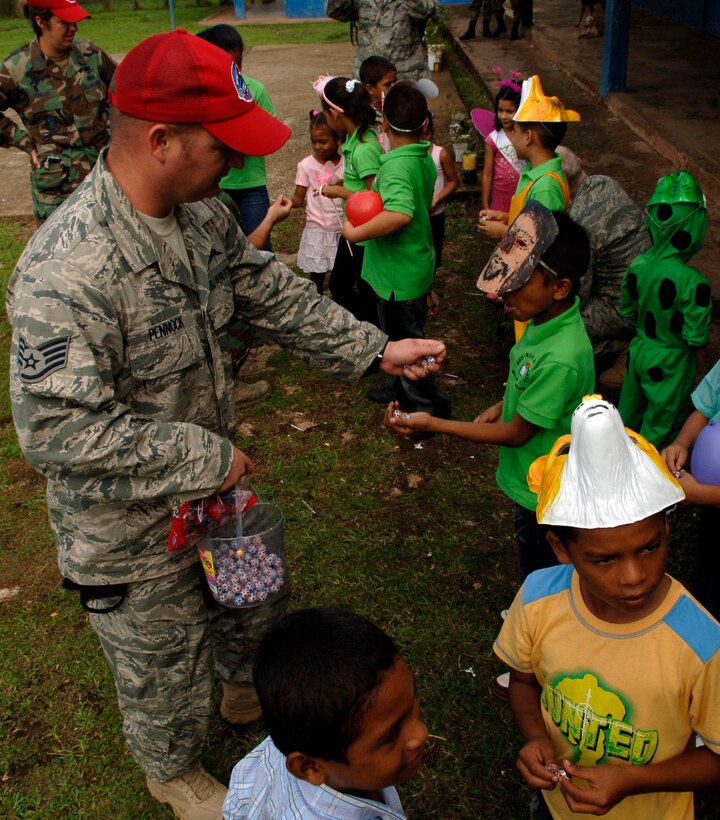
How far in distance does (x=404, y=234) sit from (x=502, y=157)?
72.0 inches

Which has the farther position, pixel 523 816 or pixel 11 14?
pixel 11 14

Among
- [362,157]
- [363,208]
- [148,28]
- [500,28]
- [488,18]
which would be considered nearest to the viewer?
[363,208]

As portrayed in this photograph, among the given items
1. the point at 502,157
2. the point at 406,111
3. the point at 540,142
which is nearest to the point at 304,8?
the point at 502,157

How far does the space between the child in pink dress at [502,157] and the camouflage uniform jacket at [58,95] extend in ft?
9.12

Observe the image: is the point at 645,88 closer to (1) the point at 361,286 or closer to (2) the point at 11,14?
(1) the point at 361,286

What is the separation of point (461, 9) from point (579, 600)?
21546mm

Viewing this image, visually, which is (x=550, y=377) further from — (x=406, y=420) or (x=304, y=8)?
(x=304, y=8)

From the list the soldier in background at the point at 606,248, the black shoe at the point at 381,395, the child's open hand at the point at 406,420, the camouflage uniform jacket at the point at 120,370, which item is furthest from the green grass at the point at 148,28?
the camouflage uniform jacket at the point at 120,370

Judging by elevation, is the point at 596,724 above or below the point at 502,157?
above

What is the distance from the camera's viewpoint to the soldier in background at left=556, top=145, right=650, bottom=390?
4.34 metres

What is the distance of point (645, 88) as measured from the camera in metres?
10.3

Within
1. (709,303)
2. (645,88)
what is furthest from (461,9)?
(709,303)

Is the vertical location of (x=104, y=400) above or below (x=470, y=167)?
above

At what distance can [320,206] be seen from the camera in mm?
5957
